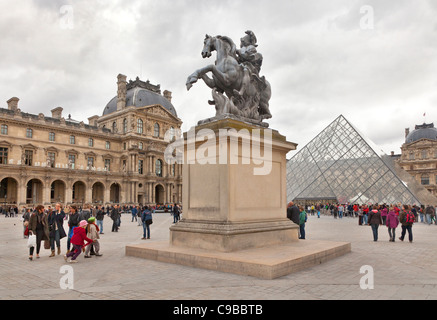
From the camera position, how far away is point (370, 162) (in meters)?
31.5

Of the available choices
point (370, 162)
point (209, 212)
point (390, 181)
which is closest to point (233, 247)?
point (209, 212)

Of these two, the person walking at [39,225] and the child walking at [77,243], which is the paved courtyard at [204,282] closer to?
the child walking at [77,243]

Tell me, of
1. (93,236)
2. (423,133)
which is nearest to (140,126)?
(93,236)

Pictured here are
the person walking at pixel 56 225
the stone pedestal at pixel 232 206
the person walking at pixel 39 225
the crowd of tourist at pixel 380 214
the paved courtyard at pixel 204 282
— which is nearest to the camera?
the paved courtyard at pixel 204 282

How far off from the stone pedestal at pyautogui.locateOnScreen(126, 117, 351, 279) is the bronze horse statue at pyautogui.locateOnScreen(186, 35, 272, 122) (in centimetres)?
48

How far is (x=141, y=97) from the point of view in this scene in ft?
182

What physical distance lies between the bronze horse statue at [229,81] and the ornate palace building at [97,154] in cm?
3894

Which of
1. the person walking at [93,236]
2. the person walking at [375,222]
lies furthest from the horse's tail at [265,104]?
the person walking at [375,222]

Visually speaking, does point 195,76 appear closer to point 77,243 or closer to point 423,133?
point 77,243

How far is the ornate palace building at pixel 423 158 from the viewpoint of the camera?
63.5 m

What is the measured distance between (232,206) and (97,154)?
153ft

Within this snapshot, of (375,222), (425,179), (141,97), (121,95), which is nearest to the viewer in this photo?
(375,222)

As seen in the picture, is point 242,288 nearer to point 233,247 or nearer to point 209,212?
point 233,247

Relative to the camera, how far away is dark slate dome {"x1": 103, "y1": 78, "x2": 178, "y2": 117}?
54.9 meters
